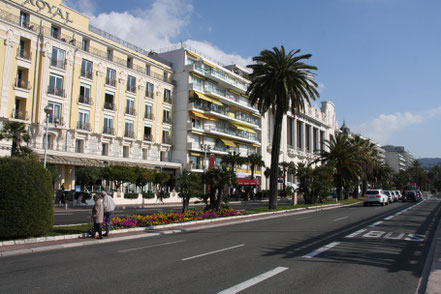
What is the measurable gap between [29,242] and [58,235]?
1.16 meters

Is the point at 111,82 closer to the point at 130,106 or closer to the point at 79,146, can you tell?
the point at 130,106

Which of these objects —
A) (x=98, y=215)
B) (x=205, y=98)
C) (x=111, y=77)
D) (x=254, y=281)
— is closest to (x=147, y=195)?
(x=111, y=77)

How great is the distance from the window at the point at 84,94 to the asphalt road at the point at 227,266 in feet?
105

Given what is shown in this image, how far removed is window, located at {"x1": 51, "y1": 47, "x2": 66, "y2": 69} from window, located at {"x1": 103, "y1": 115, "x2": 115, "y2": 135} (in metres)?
8.05

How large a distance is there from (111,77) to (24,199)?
1416 inches

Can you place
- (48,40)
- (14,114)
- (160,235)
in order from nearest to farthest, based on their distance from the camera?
(160,235) < (14,114) < (48,40)

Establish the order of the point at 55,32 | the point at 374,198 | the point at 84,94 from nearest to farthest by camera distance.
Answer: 1. the point at 374,198
2. the point at 55,32
3. the point at 84,94

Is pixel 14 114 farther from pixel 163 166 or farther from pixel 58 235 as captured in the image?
pixel 58 235

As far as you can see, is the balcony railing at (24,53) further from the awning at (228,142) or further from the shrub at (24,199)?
the awning at (228,142)

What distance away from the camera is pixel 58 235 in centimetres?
1233

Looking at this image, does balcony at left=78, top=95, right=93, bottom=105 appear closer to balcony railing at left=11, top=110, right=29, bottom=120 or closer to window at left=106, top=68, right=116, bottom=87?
window at left=106, top=68, right=116, bottom=87

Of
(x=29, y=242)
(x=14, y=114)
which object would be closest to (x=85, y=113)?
(x=14, y=114)

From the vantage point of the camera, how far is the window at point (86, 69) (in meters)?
40.9

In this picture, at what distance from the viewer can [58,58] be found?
38312 mm
